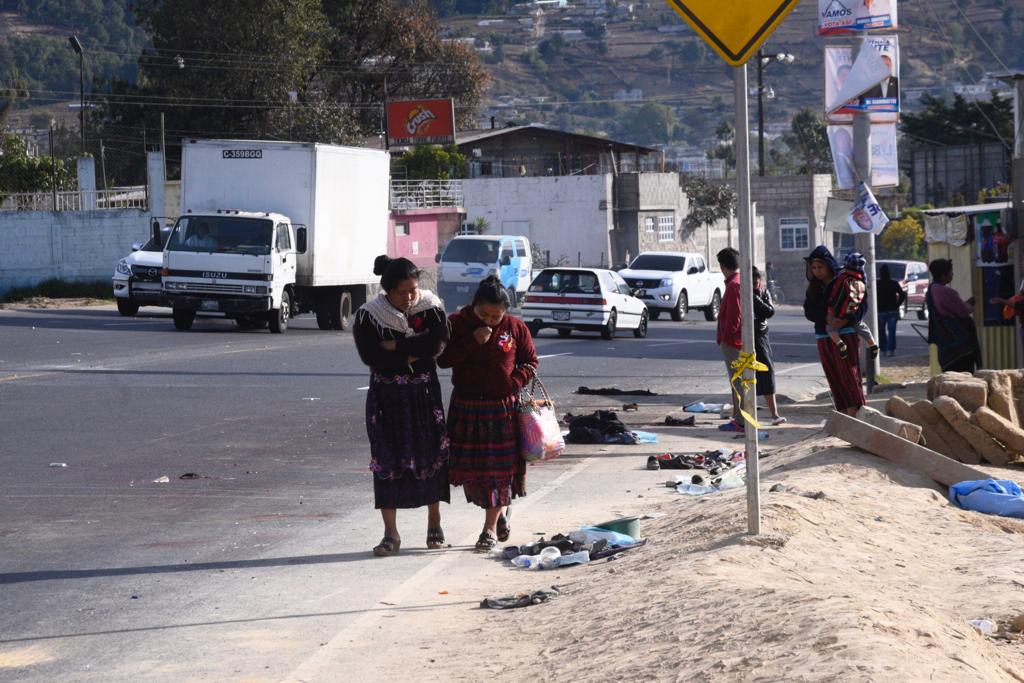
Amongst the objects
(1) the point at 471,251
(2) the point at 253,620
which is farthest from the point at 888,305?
(2) the point at 253,620

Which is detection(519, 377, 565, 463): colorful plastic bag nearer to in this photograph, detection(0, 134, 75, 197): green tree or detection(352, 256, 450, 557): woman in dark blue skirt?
detection(352, 256, 450, 557): woman in dark blue skirt

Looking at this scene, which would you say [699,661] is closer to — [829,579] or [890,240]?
[829,579]

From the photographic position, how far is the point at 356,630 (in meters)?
6.91

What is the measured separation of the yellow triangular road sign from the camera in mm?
7391

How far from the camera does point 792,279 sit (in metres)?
76.8

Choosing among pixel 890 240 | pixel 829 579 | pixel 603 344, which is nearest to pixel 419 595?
pixel 829 579

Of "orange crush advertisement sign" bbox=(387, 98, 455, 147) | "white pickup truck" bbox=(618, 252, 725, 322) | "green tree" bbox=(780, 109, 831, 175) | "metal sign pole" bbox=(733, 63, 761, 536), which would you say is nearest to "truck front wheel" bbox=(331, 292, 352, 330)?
"white pickup truck" bbox=(618, 252, 725, 322)

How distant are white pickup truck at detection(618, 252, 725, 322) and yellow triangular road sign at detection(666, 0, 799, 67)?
3324 cm

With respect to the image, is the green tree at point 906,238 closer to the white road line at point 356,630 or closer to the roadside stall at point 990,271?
the roadside stall at point 990,271

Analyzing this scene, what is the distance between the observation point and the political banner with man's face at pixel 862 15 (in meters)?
18.9

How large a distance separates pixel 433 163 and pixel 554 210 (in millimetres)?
6368

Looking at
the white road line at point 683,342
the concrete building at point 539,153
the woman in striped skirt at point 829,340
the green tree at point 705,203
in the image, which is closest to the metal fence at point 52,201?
the white road line at point 683,342

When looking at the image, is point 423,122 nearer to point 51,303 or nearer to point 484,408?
point 51,303

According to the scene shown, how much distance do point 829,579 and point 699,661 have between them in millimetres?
1706
